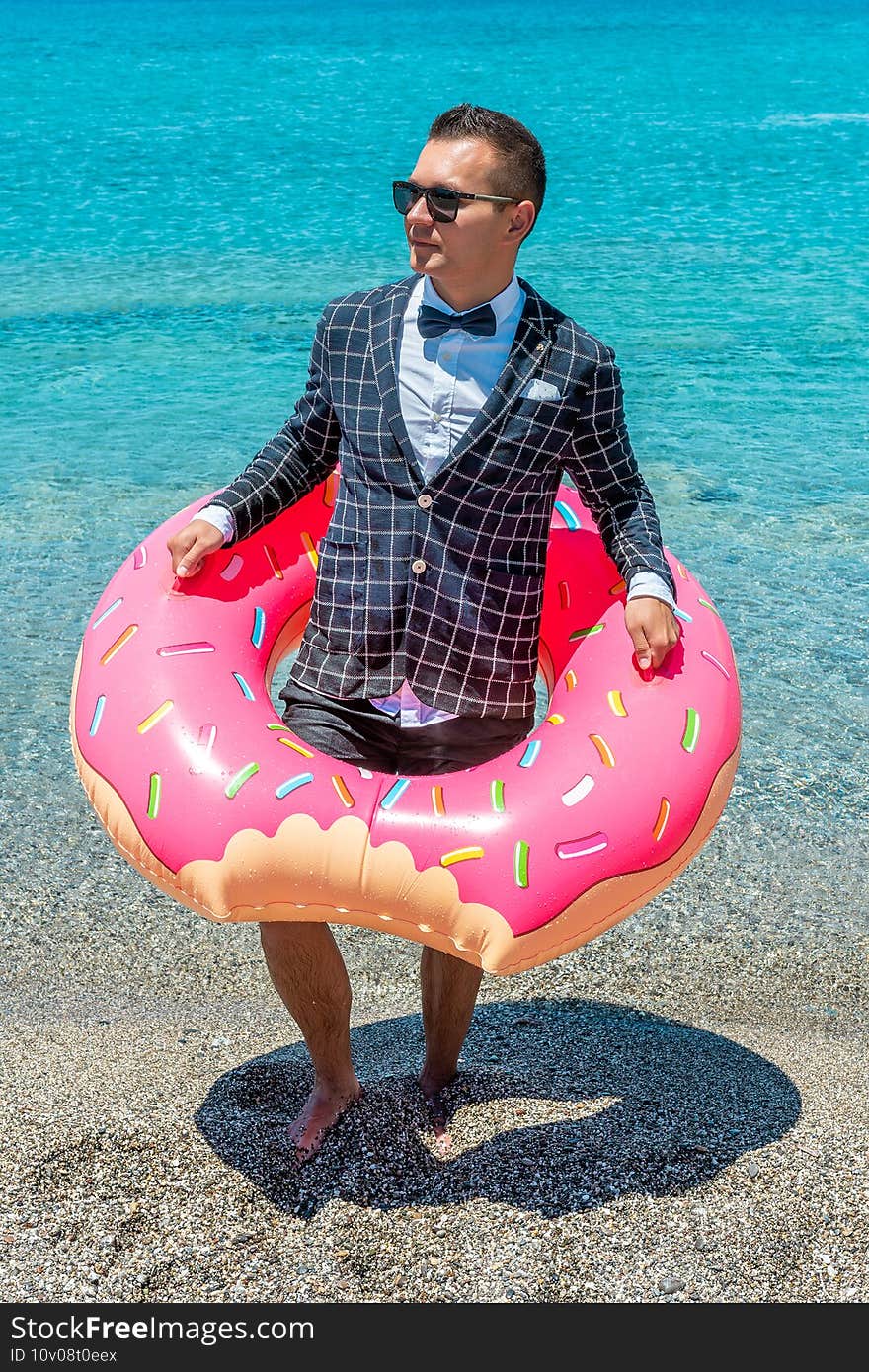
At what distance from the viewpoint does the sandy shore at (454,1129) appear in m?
2.35

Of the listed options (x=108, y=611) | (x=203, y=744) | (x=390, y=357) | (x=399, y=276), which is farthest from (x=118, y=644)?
(x=399, y=276)

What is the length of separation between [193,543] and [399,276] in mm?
8994

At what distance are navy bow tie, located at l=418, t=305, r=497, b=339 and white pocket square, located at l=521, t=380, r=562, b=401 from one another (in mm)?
114

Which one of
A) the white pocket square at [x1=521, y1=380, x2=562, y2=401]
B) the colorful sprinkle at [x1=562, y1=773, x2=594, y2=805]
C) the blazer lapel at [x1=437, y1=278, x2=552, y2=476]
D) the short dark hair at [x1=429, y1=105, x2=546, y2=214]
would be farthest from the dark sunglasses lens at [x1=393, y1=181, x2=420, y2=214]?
the colorful sprinkle at [x1=562, y1=773, x2=594, y2=805]

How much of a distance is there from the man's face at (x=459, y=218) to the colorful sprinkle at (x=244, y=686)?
756 mm

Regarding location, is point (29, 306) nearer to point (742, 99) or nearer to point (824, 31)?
→ point (742, 99)

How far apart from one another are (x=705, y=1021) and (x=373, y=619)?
151 centimetres

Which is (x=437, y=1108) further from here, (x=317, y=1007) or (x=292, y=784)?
(x=292, y=784)

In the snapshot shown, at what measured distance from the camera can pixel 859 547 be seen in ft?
21.7

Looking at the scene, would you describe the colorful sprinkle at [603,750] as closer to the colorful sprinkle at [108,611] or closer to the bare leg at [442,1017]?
the bare leg at [442,1017]

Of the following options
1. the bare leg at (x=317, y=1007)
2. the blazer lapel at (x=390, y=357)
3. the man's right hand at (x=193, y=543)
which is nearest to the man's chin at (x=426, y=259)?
the blazer lapel at (x=390, y=357)

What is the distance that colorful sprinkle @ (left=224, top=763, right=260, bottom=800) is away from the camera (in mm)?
2248

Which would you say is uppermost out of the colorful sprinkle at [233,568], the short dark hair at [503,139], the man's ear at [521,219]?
the short dark hair at [503,139]

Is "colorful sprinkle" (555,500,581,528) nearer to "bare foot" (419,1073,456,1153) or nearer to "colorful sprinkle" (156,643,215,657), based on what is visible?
"colorful sprinkle" (156,643,215,657)
